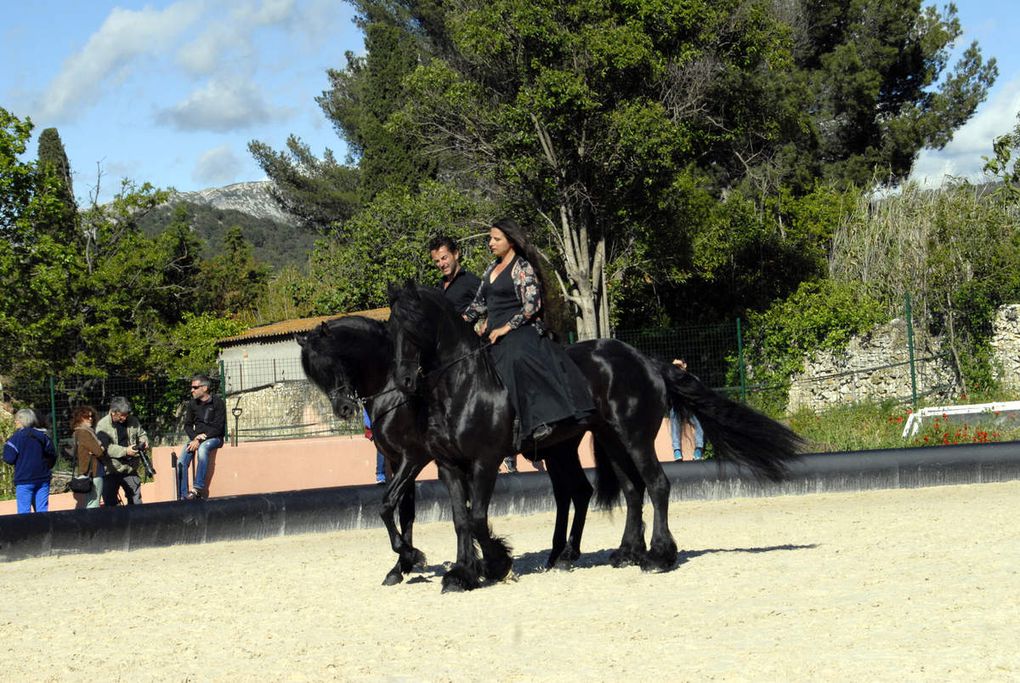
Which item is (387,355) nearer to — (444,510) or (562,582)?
(562,582)

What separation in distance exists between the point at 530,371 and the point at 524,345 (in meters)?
0.19

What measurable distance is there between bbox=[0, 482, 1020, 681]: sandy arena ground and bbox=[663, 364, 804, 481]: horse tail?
74 centimetres

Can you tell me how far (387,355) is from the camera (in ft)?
29.5

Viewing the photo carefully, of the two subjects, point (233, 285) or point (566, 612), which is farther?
point (233, 285)

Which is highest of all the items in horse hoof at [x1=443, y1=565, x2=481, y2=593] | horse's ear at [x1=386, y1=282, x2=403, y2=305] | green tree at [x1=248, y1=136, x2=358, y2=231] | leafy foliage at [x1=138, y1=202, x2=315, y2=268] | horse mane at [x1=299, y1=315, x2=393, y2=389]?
leafy foliage at [x1=138, y1=202, x2=315, y2=268]

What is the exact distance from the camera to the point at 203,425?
49.0ft

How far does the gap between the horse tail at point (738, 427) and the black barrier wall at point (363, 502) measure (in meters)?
0.53

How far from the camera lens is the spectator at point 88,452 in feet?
43.6

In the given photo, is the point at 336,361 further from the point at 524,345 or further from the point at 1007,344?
the point at 1007,344

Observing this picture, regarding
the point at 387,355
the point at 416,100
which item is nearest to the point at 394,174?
the point at 416,100

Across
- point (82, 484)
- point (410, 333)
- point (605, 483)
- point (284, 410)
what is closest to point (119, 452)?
point (82, 484)

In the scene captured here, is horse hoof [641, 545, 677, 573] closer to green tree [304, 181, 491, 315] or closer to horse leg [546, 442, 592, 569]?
horse leg [546, 442, 592, 569]

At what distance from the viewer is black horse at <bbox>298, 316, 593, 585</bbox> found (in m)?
8.70

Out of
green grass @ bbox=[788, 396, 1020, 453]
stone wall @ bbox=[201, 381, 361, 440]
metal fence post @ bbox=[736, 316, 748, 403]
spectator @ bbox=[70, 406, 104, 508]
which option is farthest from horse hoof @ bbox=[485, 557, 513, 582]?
metal fence post @ bbox=[736, 316, 748, 403]
